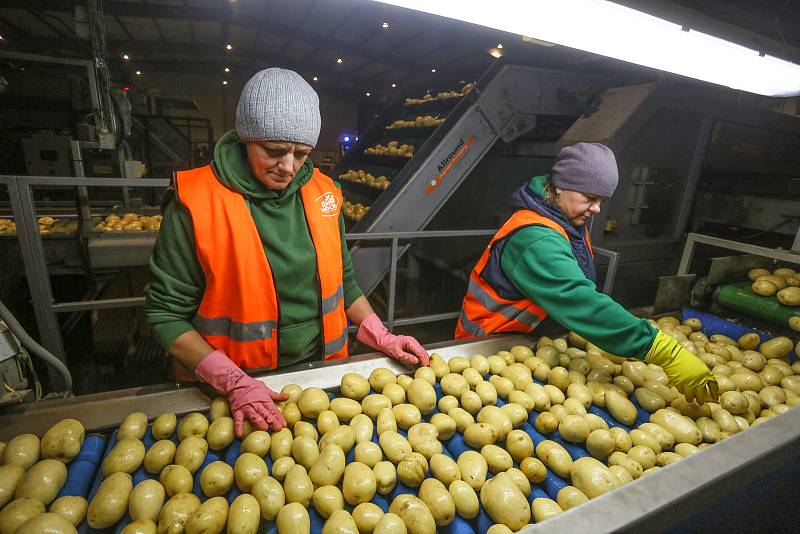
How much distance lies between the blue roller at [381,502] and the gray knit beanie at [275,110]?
1.09 m

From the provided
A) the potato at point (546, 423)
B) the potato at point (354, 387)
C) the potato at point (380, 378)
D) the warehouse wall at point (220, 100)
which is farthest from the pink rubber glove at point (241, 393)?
the warehouse wall at point (220, 100)

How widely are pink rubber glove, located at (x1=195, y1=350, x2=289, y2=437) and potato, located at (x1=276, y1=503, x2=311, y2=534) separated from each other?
30 cm

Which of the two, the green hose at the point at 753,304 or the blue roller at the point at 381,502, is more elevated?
the green hose at the point at 753,304

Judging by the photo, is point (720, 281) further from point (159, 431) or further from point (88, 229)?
point (88, 229)

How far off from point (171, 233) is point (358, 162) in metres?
5.31

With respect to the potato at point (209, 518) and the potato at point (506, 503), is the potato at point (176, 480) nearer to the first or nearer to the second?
the potato at point (209, 518)

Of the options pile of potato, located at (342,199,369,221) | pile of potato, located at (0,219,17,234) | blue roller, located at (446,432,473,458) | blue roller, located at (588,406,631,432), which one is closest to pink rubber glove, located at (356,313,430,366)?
blue roller, located at (446,432,473,458)

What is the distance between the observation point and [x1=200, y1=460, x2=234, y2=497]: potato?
A: 107 centimetres

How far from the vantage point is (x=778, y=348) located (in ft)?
6.60

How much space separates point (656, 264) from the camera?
4.16 m

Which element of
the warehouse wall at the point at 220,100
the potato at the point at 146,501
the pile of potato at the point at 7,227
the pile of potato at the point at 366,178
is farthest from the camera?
the warehouse wall at the point at 220,100

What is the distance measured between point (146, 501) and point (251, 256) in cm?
75

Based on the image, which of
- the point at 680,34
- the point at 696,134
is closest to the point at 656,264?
the point at 696,134

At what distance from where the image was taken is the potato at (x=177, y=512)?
95cm
